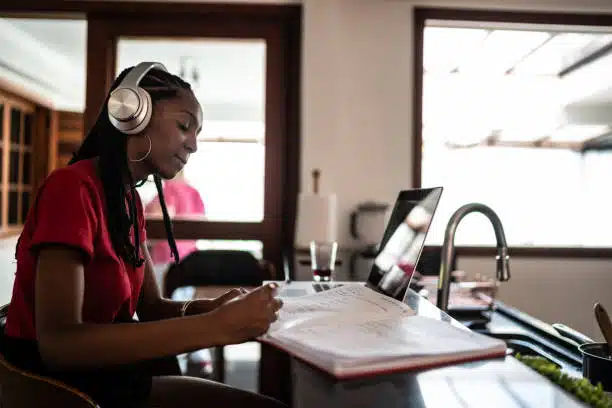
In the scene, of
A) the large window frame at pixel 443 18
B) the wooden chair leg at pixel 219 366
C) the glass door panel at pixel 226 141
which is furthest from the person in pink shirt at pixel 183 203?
the large window frame at pixel 443 18

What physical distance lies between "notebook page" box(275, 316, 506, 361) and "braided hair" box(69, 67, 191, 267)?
1.21 ft

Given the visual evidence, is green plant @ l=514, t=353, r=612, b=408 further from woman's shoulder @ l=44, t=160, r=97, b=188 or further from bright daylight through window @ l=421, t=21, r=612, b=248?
bright daylight through window @ l=421, t=21, r=612, b=248

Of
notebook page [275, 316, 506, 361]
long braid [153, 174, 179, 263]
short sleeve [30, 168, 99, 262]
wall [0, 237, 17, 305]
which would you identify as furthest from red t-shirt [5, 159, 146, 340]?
wall [0, 237, 17, 305]

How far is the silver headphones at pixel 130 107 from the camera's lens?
0.93m

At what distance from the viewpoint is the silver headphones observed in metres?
0.93

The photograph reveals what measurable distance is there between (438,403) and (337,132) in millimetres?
1806

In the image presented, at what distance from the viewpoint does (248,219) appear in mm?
2479

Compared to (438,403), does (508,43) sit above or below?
above

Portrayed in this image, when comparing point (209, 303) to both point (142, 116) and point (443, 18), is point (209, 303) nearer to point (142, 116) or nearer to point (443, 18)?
point (142, 116)

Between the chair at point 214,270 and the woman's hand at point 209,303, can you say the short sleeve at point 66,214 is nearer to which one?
the woman's hand at point 209,303

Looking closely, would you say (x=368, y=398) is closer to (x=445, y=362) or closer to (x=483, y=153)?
(x=445, y=362)

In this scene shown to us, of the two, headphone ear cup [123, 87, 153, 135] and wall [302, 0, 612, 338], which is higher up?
wall [302, 0, 612, 338]

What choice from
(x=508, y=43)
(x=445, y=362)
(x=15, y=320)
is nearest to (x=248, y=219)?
(x=15, y=320)

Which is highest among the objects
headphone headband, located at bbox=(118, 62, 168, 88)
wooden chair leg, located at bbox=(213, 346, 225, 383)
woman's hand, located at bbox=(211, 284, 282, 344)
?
headphone headband, located at bbox=(118, 62, 168, 88)
